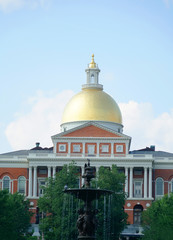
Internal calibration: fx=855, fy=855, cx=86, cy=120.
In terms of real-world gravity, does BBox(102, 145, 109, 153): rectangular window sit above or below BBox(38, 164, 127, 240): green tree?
above

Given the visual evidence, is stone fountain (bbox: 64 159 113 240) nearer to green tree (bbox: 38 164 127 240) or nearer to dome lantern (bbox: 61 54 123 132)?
green tree (bbox: 38 164 127 240)

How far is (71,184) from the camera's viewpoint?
4075 inches

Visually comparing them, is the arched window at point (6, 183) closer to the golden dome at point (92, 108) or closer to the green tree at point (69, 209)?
the golden dome at point (92, 108)

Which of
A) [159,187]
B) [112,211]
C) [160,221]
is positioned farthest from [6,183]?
[160,221]

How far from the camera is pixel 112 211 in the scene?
98312 millimetres

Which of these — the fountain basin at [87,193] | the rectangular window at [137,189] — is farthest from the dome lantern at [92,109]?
the fountain basin at [87,193]

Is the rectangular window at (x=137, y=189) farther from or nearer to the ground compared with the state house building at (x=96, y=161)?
nearer to the ground

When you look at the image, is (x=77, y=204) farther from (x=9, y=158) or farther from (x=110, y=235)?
(x=9, y=158)

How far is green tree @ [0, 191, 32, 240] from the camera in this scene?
277 ft

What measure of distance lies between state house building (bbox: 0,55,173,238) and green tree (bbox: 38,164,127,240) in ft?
88.0

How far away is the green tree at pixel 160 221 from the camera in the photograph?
91312mm

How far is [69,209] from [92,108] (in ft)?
173

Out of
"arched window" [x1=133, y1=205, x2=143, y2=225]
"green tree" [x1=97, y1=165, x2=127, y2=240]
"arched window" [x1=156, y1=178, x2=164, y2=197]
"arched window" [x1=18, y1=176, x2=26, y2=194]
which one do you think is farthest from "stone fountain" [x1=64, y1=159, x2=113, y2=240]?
"arched window" [x1=18, y1=176, x2=26, y2=194]

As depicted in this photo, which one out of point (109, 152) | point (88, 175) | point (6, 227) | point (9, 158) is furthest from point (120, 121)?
point (88, 175)
